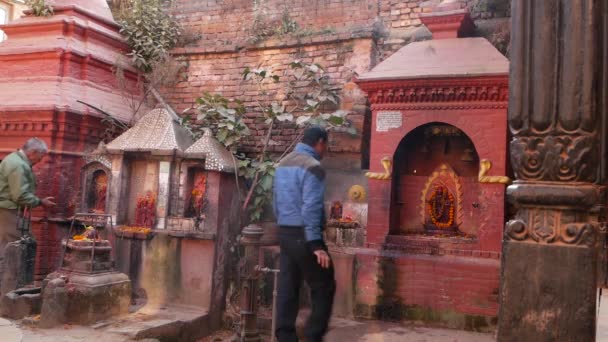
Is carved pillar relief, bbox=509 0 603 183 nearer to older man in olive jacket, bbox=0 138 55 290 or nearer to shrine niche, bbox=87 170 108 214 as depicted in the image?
older man in olive jacket, bbox=0 138 55 290

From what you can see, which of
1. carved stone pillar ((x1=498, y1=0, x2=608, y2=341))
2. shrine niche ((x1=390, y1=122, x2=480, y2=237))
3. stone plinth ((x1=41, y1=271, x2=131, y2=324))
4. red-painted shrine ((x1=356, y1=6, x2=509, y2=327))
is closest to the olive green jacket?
stone plinth ((x1=41, y1=271, x2=131, y2=324))

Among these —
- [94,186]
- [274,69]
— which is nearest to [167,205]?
[94,186]

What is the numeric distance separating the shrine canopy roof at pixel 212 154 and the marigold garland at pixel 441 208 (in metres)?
3.00

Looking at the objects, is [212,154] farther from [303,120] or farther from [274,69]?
[274,69]

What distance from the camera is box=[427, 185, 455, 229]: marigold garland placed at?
7.20 metres

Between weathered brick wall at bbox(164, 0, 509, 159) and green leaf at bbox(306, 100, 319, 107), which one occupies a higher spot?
weathered brick wall at bbox(164, 0, 509, 159)

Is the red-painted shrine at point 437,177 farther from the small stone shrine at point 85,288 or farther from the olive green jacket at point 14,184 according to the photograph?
the olive green jacket at point 14,184

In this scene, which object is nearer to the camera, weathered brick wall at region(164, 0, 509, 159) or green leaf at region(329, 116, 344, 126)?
green leaf at region(329, 116, 344, 126)

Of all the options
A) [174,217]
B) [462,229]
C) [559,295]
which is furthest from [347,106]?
[559,295]

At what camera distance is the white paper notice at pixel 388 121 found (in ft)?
23.2

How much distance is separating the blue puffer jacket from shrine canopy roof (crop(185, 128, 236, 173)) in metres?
3.42

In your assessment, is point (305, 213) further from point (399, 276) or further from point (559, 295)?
point (399, 276)

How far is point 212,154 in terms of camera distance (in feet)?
24.8

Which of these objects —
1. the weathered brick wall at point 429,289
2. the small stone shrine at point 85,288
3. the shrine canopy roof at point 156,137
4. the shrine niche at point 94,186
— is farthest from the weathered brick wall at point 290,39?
the small stone shrine at point 85,288
